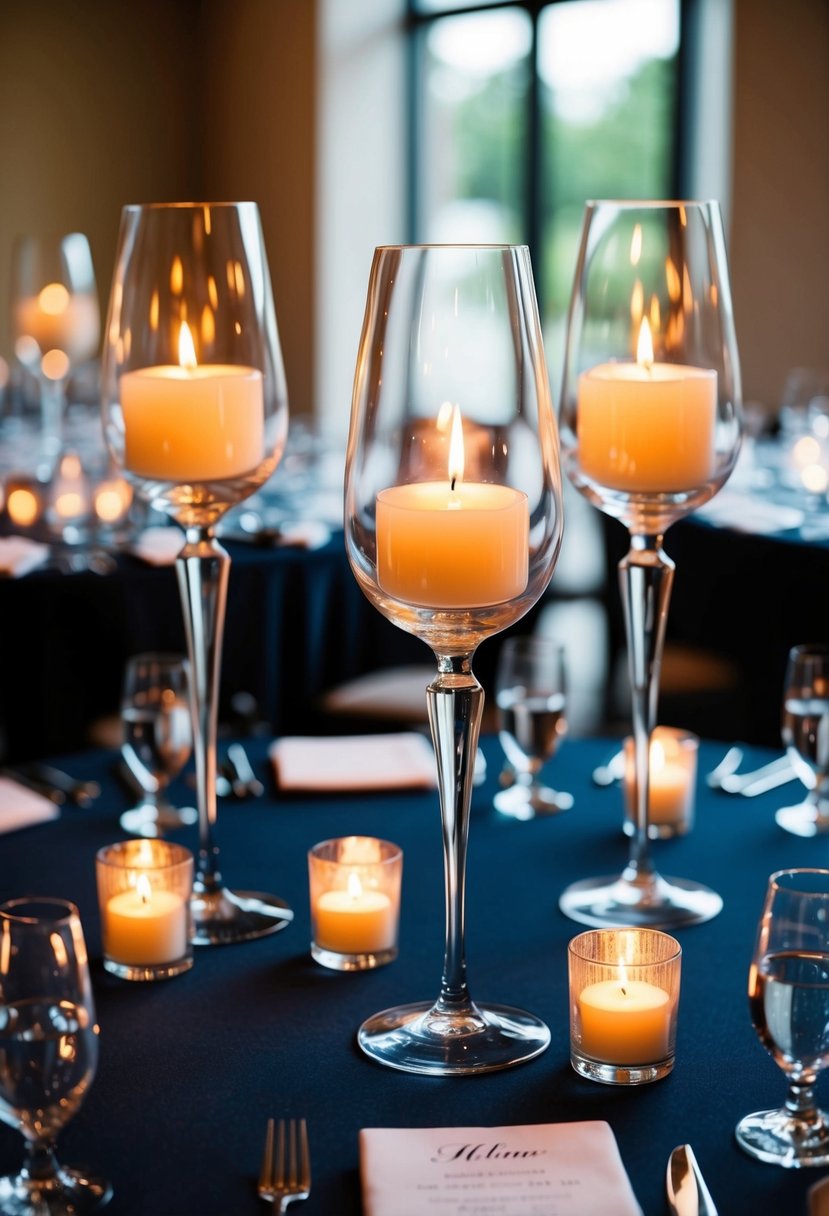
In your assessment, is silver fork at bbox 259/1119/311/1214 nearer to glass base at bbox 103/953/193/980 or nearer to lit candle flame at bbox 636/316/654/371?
glass base at bbox 103/953/193/980

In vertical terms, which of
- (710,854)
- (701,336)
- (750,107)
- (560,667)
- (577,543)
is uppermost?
(750,107)

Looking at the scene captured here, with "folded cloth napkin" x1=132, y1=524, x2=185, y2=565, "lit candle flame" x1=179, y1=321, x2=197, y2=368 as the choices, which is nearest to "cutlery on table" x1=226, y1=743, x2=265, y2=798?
"lit candle flame" x1=179, y1=321, x2=197, y2=368

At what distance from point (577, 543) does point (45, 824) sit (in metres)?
6.28

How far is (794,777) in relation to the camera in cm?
163

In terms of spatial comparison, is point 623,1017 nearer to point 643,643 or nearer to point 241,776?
point 643,643

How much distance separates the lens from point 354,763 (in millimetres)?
1624

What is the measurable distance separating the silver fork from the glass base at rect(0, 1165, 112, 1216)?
0.29 feet

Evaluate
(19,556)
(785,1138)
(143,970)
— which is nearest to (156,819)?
(143,970)

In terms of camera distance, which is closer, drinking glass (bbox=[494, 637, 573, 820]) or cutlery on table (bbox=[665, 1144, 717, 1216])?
cutlery on table (bbox=[665, 1144, 717, 1216])

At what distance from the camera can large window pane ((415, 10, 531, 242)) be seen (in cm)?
712

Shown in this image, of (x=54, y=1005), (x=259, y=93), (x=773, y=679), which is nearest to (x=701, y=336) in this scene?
(x=54, y=1005)

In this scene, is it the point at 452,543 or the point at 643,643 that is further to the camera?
the point at 643,643

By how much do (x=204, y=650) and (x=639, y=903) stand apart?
0.44m

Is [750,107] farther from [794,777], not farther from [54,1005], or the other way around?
[54,1005]
